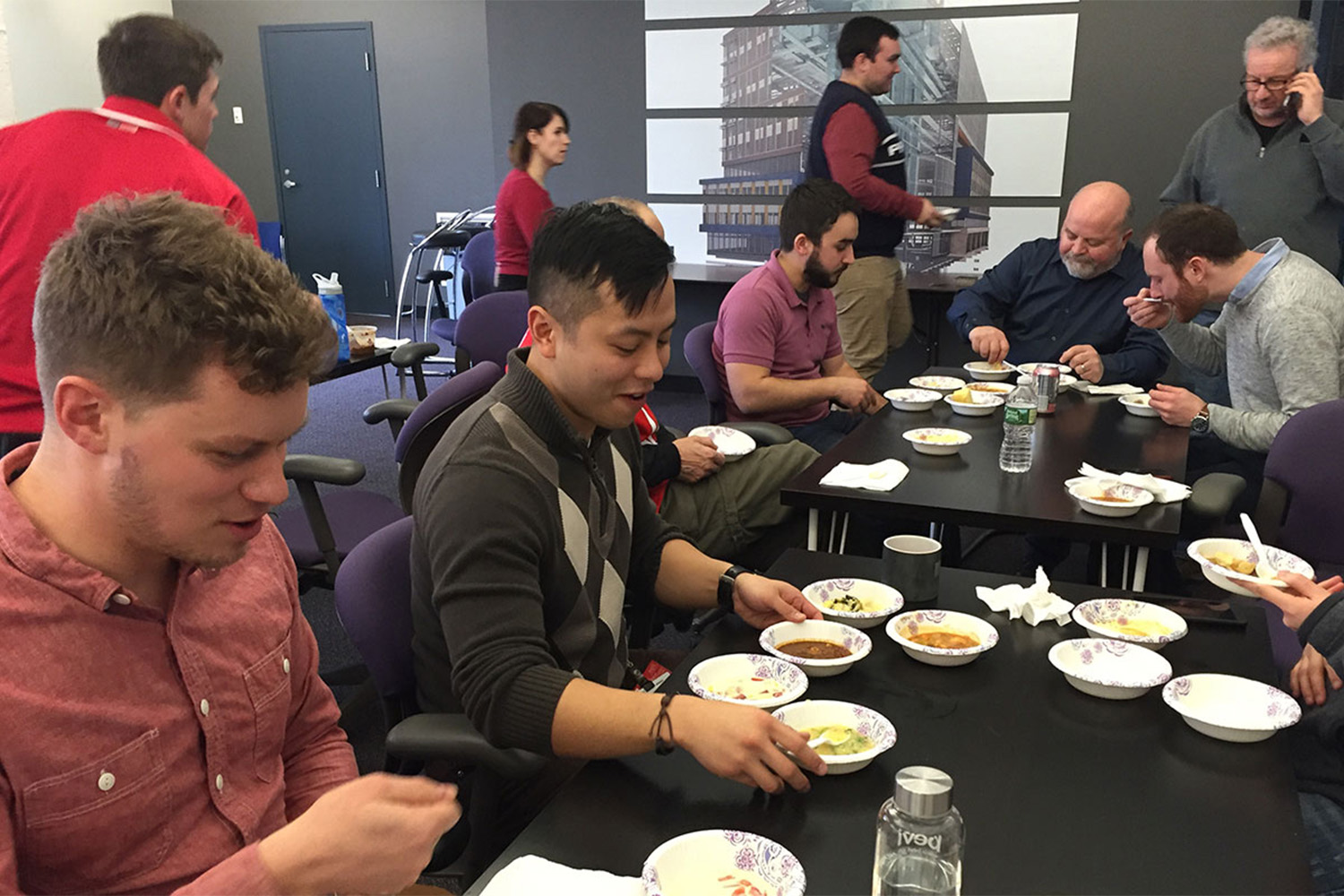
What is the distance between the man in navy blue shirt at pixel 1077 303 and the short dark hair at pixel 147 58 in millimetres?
2404

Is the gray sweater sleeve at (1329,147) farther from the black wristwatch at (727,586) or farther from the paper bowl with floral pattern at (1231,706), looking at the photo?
the black wristwatch at (727,586)

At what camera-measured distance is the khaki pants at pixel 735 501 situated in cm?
262

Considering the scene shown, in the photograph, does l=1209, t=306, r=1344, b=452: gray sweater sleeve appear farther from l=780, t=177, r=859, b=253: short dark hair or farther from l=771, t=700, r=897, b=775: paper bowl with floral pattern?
l=771, t=700, r=897, b=775: paper bowl with floral pattern

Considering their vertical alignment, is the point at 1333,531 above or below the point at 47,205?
below

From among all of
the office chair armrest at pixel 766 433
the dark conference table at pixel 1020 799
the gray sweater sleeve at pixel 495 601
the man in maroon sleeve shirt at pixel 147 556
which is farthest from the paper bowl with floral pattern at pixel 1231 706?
the office chair armrest at pixel 766 433

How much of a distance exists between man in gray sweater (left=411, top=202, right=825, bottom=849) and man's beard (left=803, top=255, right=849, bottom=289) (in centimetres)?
161

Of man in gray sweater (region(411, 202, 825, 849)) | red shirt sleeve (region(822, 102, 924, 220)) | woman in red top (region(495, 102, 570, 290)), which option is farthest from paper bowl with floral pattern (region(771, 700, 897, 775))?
woman in red top (region(495, 102, 570, 290))

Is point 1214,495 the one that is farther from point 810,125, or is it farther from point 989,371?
point 810,125

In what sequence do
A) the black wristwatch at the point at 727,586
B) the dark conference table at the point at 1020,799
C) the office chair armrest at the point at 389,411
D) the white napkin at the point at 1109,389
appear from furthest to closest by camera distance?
the white napkin at the point at 1109,389 < the office chair armrest at the point at 389,411 < the black wristwatch at the point at 727,586 < the dark conference table at the point at 1020,799

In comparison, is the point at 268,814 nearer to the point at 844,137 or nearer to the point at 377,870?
the point at 377,870

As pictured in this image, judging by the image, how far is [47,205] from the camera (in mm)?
2227

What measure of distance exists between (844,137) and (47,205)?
2883mm

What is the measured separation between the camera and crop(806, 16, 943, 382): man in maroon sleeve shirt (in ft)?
13.5

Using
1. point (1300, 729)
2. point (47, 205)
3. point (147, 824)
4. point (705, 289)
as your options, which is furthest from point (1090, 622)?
point (705, 289)
